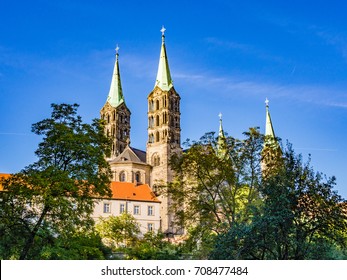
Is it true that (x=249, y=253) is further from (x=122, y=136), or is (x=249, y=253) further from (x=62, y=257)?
(x=122, y=136)

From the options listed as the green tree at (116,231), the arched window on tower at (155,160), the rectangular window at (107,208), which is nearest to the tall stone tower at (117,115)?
the arched window on tower at (155,160)

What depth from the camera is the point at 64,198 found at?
22.1m

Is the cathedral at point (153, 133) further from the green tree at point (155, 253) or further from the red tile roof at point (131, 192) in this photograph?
the green tree at point (155, 253)

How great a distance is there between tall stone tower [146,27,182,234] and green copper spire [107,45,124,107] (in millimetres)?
9505

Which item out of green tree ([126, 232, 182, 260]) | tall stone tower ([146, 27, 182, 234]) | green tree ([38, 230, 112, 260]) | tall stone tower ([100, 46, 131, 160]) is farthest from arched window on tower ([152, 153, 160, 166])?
green tree ([38, 230, 112, 260])

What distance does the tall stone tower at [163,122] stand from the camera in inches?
3191

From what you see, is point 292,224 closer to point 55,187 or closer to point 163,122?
point 55,187

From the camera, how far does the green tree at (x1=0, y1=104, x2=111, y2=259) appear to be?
21.2 metres

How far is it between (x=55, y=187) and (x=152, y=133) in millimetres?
65422

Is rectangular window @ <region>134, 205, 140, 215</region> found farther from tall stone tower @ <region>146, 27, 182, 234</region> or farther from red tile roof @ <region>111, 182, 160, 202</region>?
tall stone tower @ <region>146, 27, 182, 234</region>

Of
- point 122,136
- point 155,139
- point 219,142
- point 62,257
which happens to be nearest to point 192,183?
point 219,142

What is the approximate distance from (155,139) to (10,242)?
64.3 metres

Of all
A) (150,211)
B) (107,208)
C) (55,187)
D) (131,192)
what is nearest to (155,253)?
(55,187)

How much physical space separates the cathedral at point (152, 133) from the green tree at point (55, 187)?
4635cm
